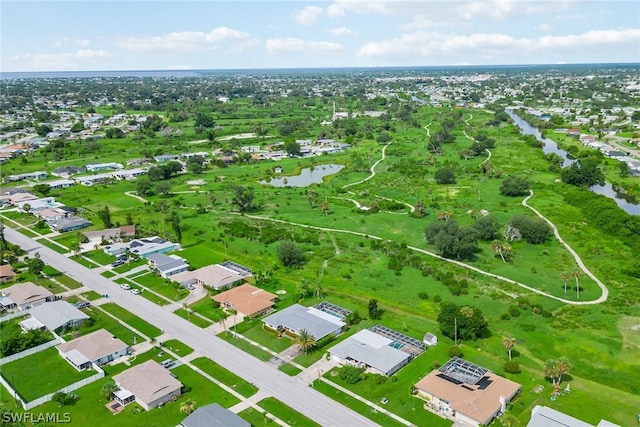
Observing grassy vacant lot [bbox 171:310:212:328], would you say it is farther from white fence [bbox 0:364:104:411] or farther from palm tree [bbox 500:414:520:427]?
palm tree [bbox 500:414:520:427]

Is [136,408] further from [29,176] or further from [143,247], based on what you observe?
[29,176]

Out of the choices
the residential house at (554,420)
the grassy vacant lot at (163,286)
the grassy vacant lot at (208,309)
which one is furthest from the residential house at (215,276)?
the residential house at (554,420)

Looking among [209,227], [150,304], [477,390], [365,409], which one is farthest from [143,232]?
[477,390]

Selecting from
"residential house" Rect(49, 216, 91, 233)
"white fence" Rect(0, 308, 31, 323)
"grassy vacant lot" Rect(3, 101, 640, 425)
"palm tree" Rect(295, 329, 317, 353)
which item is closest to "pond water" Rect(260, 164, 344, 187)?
"grassy vacant lot" Rect(3, 101, 640, 425)

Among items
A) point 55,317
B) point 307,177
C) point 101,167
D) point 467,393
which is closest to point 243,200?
point 307,177

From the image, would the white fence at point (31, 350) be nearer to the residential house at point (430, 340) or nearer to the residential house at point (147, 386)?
the residential house at point (147, 386)

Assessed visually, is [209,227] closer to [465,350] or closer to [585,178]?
[465,350]
